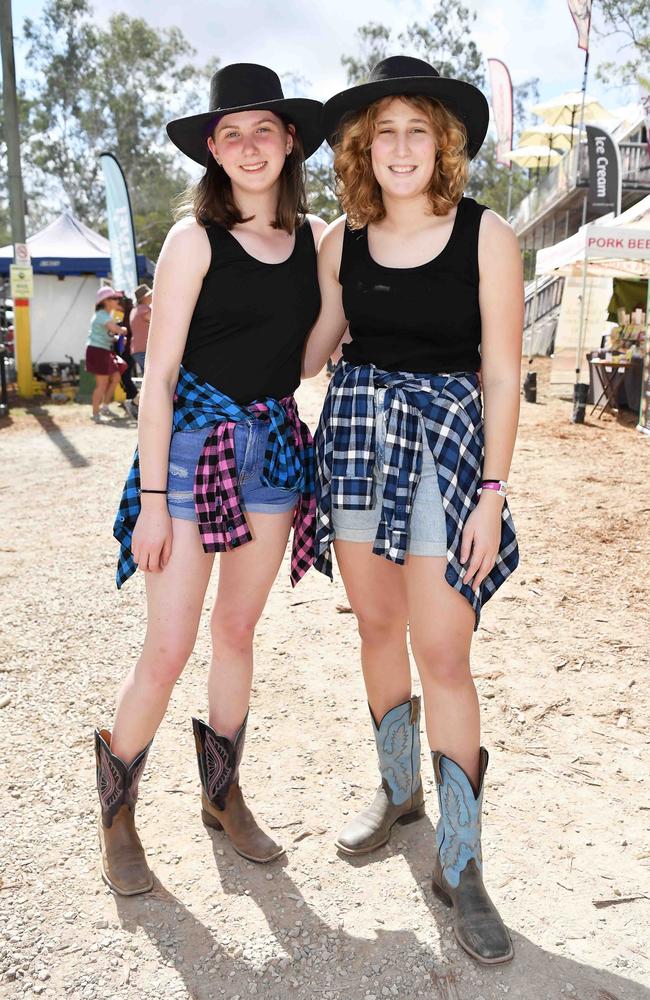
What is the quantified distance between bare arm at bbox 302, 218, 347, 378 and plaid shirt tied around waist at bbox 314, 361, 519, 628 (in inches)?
6.5

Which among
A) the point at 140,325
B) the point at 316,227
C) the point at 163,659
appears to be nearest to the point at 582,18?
the point at 140,325

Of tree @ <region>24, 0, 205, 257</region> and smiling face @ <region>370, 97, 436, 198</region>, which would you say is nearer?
smiling face @ <region>370, 97, 436, 198</region>

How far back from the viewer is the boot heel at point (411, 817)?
2457 mm

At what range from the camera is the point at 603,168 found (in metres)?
16.0

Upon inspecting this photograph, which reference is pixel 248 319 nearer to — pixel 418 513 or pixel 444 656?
pixel 418 513

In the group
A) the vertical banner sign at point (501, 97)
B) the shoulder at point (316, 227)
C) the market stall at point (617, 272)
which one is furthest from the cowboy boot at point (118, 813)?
the vertical banner sign at point (501, 97)

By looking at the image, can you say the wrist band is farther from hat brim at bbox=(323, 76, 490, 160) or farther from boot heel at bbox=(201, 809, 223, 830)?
boot heel at bbox=(201, 809, 223, 830)

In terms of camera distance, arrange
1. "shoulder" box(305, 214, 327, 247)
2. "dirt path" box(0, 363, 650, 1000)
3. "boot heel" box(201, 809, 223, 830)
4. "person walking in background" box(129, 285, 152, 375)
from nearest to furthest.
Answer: "dirt path" box(0, 363, 650, 1000) < "shoulder" box(305, 214, 327, 247) < "boot heel" box(201, 809, 223, 830) < "person walking in background" box(129, 285, 152, 375)

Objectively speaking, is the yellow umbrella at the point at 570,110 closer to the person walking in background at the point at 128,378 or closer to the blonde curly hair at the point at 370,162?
the person walking in background at the point at 128,378

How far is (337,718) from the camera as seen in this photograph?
307 centimetres

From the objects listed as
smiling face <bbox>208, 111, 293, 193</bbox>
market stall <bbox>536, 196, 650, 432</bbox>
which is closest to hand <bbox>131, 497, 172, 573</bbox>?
smiling face <bbox>208, 111, 293, 193</bbox>

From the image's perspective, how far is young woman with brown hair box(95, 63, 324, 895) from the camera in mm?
2064

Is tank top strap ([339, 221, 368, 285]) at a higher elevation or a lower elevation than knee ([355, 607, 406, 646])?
higher

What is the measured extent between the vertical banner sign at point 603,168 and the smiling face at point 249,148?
14732 mm
